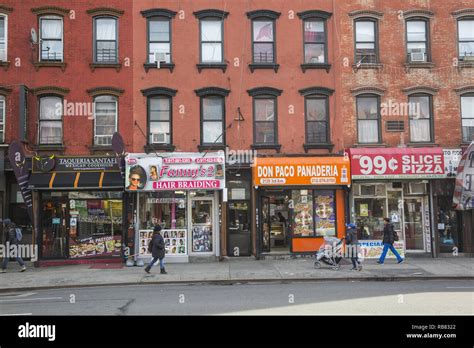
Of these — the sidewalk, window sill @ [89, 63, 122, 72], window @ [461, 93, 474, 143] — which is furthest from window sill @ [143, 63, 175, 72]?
window @ [461, 93, 474, 143]

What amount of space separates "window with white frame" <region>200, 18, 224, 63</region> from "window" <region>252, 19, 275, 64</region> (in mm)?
1449

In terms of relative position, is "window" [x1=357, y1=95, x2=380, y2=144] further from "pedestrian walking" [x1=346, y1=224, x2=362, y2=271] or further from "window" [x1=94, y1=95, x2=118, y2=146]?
"window" [x1=94, y1=95, x2=118, y2=146]

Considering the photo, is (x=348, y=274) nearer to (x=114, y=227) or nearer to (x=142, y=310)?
(x=142, y=310)

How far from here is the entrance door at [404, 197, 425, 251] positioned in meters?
19.5

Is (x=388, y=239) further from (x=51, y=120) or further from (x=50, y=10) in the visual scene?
(x=50, y=10)

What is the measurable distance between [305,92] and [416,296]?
10.8m

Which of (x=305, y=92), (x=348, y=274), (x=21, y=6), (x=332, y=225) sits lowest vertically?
(x=348, y=274)

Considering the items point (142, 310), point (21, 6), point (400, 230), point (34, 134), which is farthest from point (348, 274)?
point (21, 6)

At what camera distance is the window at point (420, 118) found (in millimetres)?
19594

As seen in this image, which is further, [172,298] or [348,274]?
[348,274]

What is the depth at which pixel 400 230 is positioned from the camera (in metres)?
19.3

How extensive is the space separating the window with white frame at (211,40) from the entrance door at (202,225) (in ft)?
19.5

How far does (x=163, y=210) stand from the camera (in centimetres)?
1898

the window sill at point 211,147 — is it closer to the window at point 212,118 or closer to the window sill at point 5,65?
the window at point 212,118
